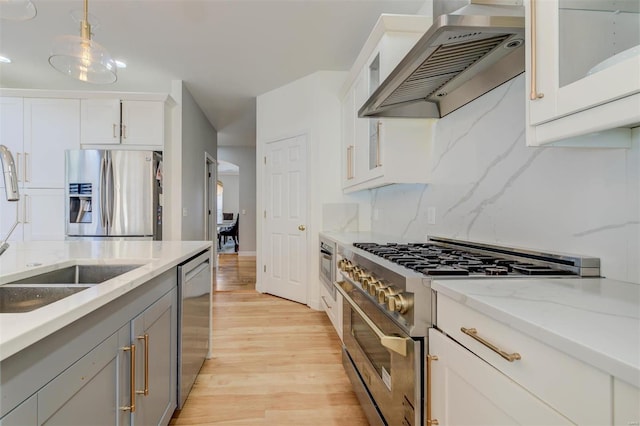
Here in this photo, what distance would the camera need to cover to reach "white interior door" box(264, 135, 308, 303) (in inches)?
153

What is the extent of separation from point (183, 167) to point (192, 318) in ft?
9.16

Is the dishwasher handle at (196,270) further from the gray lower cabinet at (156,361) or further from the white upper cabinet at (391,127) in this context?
the white upper cabinet at (391,127)

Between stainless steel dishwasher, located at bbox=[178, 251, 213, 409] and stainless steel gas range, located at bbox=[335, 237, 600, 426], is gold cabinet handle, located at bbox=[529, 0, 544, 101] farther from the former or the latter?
stainless steel dishwasher, located at bbox=[178, 251, 213, 409]

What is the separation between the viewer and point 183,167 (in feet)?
13.8

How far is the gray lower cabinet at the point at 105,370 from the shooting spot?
0.64 metres

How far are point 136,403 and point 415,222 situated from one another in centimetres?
200

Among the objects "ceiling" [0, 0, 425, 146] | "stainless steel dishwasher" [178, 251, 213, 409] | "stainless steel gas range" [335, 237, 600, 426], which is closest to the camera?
"stainless steel gas range" [335, 237, 600, 426]

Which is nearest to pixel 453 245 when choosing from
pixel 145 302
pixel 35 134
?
pixel 145 302

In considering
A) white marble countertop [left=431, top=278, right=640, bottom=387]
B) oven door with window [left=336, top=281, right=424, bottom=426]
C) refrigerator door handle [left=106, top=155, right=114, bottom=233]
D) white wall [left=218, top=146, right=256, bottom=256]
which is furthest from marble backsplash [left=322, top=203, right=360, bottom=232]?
white wall [left=218, top=146, right=256, bottom=256]

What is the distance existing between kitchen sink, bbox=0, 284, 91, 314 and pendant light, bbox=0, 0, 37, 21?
55.4 inches

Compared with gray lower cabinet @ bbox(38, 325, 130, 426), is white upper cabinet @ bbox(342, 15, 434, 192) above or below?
above

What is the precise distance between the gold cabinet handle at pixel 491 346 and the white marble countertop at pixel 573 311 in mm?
61

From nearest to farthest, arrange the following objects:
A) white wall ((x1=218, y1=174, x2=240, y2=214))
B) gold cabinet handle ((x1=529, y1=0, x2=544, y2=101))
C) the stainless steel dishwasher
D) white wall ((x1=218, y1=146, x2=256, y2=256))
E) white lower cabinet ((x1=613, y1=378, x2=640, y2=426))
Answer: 1. white lower cabinet ((x1=613, y1=378, x2=640, y2=426))
2. gold cabinet handle ((x1=529, y1=0, x2=544, y2=101))
3. the stainless steel dishwasher
4. white wall ((x1=218, y1=146, x2=256, y2=256))
5. white wall ((x1=218, y1=174, x2=240, y2=214))

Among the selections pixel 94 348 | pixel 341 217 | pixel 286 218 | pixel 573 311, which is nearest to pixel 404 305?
pixel 573 311
